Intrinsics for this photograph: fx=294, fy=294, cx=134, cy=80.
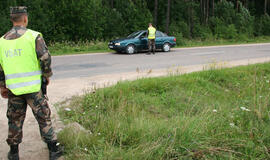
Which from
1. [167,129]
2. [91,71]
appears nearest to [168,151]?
[167,129]

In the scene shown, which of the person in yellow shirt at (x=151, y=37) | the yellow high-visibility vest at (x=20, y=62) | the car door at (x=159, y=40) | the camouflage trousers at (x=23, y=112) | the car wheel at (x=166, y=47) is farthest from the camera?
the car wheel at (x=166, y=47)

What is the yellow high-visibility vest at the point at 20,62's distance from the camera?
3.40m

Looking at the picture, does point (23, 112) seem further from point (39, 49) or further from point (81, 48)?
point (81, 48)

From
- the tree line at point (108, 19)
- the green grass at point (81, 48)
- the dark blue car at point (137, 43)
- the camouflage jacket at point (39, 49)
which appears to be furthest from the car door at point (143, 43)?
the camouflage jacket at point (39, 49)

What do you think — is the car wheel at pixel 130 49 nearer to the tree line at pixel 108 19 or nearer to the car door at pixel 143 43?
the car door at pixel 143 43

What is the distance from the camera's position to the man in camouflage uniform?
A: 3.44 m

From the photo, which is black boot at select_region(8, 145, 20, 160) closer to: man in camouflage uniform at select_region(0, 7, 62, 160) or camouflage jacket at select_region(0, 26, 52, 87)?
man in camouflage uniform at select_region(0, 7, 62, 160)

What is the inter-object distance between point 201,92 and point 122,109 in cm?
303

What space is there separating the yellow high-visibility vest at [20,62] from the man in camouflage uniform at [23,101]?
5cm

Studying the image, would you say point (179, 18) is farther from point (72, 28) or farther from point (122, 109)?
point (122, 109)

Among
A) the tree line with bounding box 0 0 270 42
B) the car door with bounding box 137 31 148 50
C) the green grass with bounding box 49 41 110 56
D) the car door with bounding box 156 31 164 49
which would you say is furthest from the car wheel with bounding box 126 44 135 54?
the tree line with bounding box 0 0 270 42

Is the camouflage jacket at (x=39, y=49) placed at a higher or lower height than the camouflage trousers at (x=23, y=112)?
higher

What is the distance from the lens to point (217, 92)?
750 centimetres

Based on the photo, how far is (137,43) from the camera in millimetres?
17531
